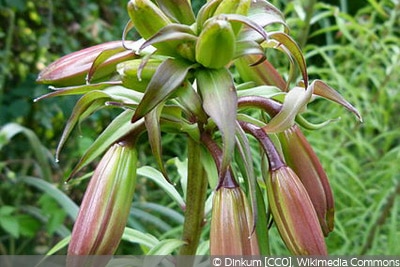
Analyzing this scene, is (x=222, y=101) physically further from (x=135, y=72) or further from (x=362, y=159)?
(x=362, y=159)

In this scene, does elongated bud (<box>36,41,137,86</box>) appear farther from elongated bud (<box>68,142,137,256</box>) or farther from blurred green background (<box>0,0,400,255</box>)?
blurred green background (<box>0,0,400,255</box>)

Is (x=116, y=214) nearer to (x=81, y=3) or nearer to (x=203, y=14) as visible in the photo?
(x=203, y=14)

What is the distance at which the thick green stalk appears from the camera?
56 cm

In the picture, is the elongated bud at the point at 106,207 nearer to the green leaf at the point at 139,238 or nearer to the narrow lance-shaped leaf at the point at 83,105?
the narrow lance-shaped leaf at the point at 83,105

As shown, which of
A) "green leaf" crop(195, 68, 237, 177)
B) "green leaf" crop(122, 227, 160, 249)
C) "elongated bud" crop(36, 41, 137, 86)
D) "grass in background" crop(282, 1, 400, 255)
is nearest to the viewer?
"green leaf" crop(195, 68, 237, 177)

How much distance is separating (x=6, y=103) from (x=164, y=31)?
1.26 metres

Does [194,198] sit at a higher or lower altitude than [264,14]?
lower

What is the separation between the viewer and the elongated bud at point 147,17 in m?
0.46

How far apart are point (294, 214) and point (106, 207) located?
0.15m

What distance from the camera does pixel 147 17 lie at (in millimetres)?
467

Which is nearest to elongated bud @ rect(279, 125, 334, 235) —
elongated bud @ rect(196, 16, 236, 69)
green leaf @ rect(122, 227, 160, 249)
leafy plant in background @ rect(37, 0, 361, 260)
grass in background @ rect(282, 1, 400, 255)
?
leafy plant in background @ rect(37, 0, 361, 260)

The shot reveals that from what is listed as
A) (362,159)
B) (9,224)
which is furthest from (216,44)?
(362,159)

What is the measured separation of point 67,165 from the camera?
1.64 m

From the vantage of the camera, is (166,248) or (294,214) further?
(166,248)
